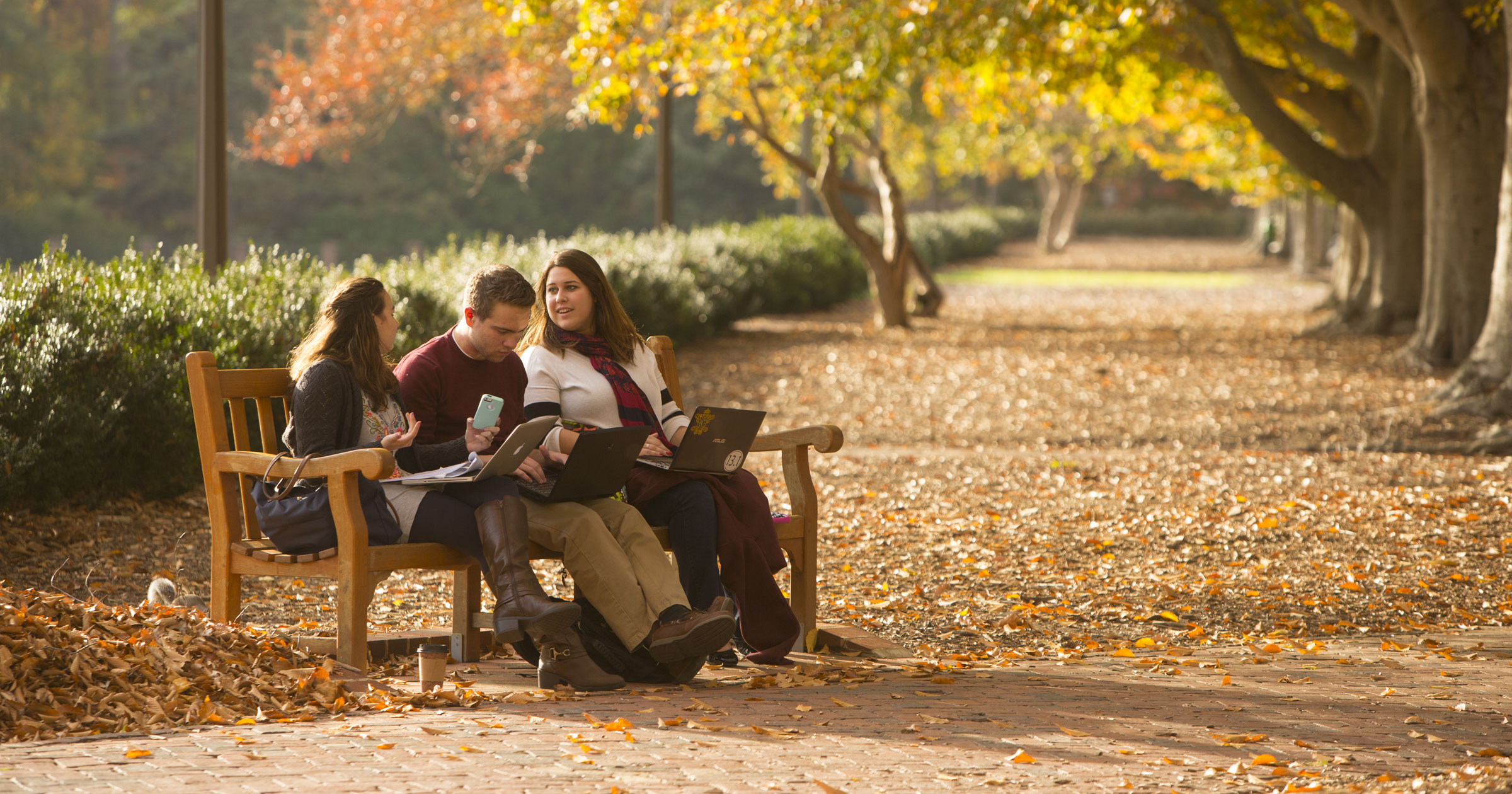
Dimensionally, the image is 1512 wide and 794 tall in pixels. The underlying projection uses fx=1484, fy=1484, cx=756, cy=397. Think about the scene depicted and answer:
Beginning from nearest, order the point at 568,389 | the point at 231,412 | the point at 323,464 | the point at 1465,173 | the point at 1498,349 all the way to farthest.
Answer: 1. the point at 323,464
2. the point at 231,412
3. the point at 568,389
4. the point at 1498,349
5. the point at 1465,173

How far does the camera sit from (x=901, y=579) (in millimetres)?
6320

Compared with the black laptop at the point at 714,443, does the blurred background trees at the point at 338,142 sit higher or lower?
higher

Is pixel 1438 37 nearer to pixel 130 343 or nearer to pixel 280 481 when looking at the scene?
pixel 130 343

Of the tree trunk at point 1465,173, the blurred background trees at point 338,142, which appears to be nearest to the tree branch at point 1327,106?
the tree trunk at point 1465,173

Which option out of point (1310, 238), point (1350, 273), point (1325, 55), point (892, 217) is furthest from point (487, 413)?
point (1310, 238)

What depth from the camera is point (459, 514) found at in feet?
14.3

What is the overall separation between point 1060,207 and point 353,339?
173 ft

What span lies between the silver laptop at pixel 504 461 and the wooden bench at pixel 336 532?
203 mm

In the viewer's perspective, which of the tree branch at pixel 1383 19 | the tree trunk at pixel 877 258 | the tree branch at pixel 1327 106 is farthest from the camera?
the tree trunk at pixel 877 258

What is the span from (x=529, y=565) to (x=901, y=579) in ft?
7.89

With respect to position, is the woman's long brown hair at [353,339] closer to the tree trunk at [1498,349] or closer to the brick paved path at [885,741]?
the brick paved path at [885,741]

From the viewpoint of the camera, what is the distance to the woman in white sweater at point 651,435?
471cm

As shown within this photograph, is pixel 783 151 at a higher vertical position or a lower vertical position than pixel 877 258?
higher

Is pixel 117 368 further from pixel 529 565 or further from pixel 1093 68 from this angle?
pixel 1093 68
